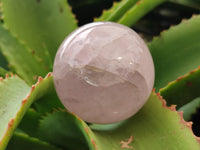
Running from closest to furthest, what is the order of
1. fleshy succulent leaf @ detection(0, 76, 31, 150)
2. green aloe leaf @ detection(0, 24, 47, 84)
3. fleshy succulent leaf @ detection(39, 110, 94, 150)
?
fleshy succulent leaf @ detection(0, 76, 31, 150) → fleshy succulent leaf @ detection(39, 110, 94, 150) → green aloe leaf @ detection(0, 24, 47, 84)

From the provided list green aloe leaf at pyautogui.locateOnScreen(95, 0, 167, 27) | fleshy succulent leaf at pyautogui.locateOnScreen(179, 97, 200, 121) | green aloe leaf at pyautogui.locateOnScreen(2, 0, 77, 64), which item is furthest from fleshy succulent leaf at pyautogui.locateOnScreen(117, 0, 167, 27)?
fleshy succulent leaf at pyautogui.locateOnScreen(179, 97, 200, 121)

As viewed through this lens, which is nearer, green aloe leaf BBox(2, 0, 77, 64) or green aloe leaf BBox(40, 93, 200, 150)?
green aloe leaf BBox(40, 93, 200, 150)

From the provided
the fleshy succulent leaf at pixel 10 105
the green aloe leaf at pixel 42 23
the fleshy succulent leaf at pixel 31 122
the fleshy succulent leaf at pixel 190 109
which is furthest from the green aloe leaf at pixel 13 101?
the fleshy succulent leaf at pixel 190 109

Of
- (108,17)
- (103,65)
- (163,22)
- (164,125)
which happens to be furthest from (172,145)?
(163,22)

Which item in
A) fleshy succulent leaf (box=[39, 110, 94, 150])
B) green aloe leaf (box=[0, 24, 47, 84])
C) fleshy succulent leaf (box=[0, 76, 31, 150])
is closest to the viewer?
fleshy succulent leaf (box=[0, 76, 31, 150])

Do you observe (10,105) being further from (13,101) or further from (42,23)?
(42,23)

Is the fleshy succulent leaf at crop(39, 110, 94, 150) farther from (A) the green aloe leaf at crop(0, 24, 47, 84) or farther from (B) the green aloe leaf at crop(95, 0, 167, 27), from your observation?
(B) the green aloe leaf at crop(95, 0, 167, 27)

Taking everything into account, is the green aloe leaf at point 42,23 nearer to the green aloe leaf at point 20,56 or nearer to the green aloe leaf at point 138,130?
the green aloe leaf at point 20,56
